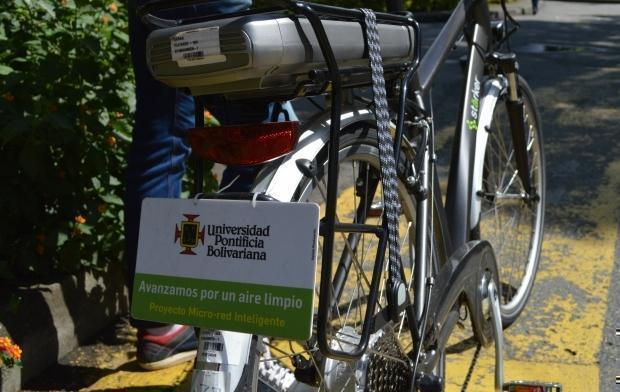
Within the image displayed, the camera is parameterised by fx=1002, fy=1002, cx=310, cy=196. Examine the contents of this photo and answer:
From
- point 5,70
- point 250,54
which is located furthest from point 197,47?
point 5,70

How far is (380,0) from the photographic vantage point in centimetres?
1496

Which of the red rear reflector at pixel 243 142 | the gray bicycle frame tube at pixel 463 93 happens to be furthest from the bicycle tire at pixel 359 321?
the gray bicycle frame tube at pixel 463 93

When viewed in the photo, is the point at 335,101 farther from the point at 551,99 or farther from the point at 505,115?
the point at 551,99

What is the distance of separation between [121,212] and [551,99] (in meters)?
3.77

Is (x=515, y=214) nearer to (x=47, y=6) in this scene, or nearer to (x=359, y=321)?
(x=359, y=321)

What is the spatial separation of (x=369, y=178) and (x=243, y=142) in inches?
29.4

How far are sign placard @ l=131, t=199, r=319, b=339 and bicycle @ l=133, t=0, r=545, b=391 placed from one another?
38 mm

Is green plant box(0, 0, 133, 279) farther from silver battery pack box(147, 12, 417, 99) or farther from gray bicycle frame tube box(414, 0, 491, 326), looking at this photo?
silver battery pack box(147, 12, 417, 99)

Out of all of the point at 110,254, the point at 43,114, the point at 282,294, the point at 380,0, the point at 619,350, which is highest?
the point at 380,0

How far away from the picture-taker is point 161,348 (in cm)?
323

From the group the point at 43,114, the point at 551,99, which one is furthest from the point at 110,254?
the point at 551,99

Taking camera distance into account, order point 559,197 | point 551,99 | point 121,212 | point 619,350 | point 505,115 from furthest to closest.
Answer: point 551,99, point 559,197, point 505,115, point 121,212, point 619,350

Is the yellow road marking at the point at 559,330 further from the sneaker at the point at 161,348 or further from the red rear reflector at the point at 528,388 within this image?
the red rear reflector at the point at 528,388

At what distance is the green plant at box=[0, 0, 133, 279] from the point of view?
11.0ft
